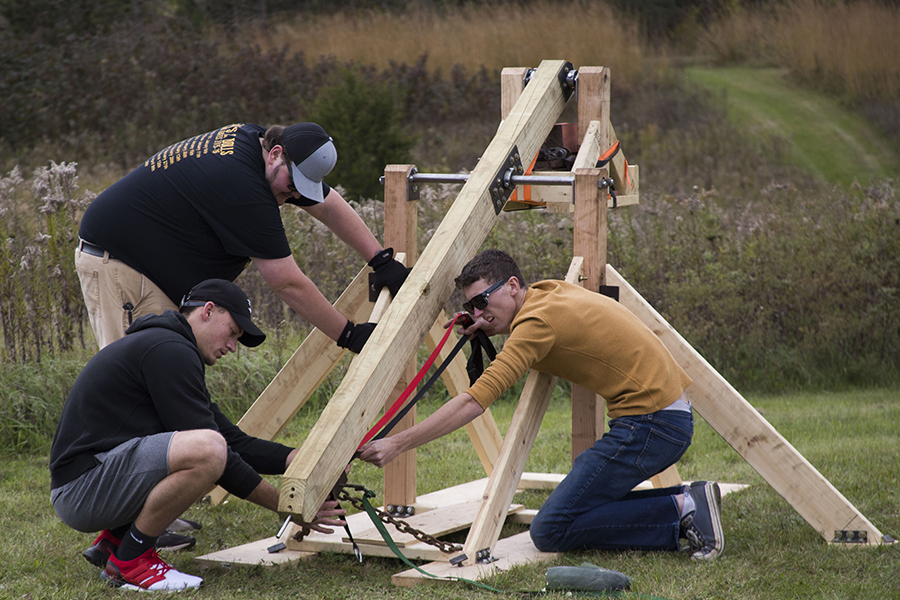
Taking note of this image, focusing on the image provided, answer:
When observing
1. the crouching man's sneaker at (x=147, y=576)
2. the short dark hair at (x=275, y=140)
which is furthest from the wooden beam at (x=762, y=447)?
the crouching man's sneaker at (x=147, y=576)

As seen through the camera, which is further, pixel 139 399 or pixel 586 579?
pixel 139 399

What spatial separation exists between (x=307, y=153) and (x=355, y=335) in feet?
2.70

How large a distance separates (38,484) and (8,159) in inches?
415

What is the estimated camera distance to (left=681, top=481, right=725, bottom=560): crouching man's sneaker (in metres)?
4.01

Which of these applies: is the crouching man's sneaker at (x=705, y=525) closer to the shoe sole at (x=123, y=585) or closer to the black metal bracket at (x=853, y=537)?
the black metal bracket at (x=853, y=537)

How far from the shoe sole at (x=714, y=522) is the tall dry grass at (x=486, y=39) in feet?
46.2

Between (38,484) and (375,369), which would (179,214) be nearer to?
(375,369)

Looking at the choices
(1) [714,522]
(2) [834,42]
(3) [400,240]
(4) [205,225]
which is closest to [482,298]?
(3) [400,240]

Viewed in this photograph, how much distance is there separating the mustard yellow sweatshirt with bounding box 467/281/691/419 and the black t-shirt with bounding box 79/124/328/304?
3.64 ft

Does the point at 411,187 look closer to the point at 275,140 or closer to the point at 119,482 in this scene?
the point at 275,140

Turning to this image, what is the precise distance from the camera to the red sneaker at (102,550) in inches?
155

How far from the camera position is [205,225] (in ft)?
13.7

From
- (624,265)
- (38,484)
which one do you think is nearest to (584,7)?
(624,265)

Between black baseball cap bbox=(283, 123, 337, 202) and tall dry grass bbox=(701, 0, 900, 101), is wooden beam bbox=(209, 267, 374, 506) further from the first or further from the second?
tall dry grass bbox=(701, 0, 900, 101)
